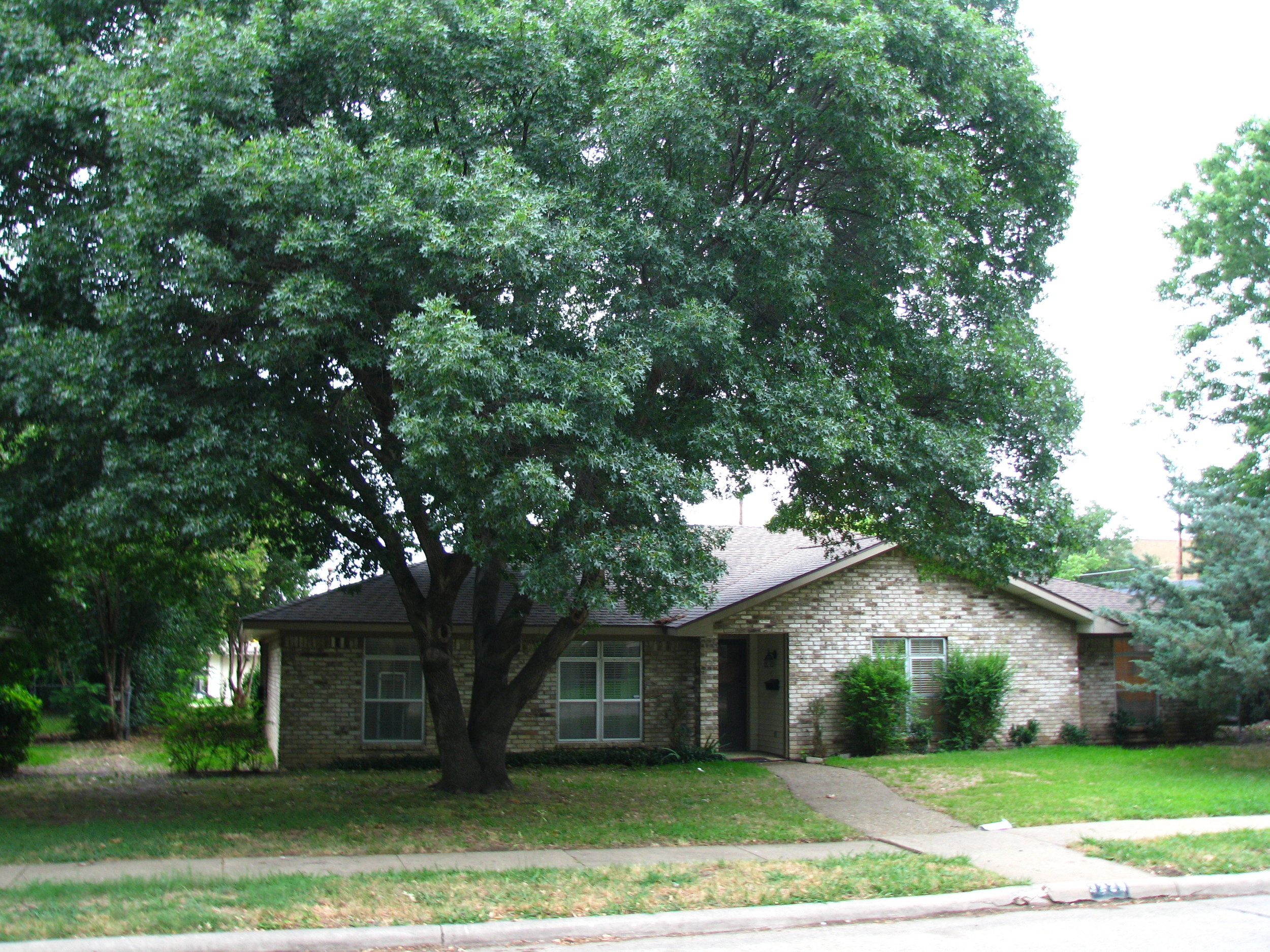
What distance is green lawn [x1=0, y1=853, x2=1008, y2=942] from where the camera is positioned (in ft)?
25.2

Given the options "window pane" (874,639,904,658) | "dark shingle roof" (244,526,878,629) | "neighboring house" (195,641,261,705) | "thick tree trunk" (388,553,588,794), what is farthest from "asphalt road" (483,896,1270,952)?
"neighboring house" (195,641,261,705)

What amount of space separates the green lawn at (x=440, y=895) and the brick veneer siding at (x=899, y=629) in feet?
30.5

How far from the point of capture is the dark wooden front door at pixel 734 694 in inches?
815

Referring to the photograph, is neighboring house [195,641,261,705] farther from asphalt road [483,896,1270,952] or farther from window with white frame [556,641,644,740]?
asphalt road [483,896,1270,952]

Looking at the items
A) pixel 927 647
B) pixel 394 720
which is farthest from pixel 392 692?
pixel 927 647

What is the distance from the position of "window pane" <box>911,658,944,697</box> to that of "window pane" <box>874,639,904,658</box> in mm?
358

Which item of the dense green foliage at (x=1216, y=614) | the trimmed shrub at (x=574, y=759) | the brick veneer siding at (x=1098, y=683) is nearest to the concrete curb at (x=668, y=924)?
the dense green foliage at (x=1216, y=614)

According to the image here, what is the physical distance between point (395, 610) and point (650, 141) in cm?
1018

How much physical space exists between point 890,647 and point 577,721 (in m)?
5.90

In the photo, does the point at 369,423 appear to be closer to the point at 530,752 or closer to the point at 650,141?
the point at 650,141

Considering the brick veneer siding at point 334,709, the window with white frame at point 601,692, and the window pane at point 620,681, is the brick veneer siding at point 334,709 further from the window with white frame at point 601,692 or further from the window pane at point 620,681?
the window pane at point 620,681

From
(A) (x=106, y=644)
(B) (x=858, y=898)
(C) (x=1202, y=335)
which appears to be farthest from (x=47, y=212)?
(C) (x=1202, y=335)

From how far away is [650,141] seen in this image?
36.4ft

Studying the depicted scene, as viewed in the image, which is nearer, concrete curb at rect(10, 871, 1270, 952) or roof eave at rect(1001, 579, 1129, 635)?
concrete curb at rect(10, 871, 1270, 952)
